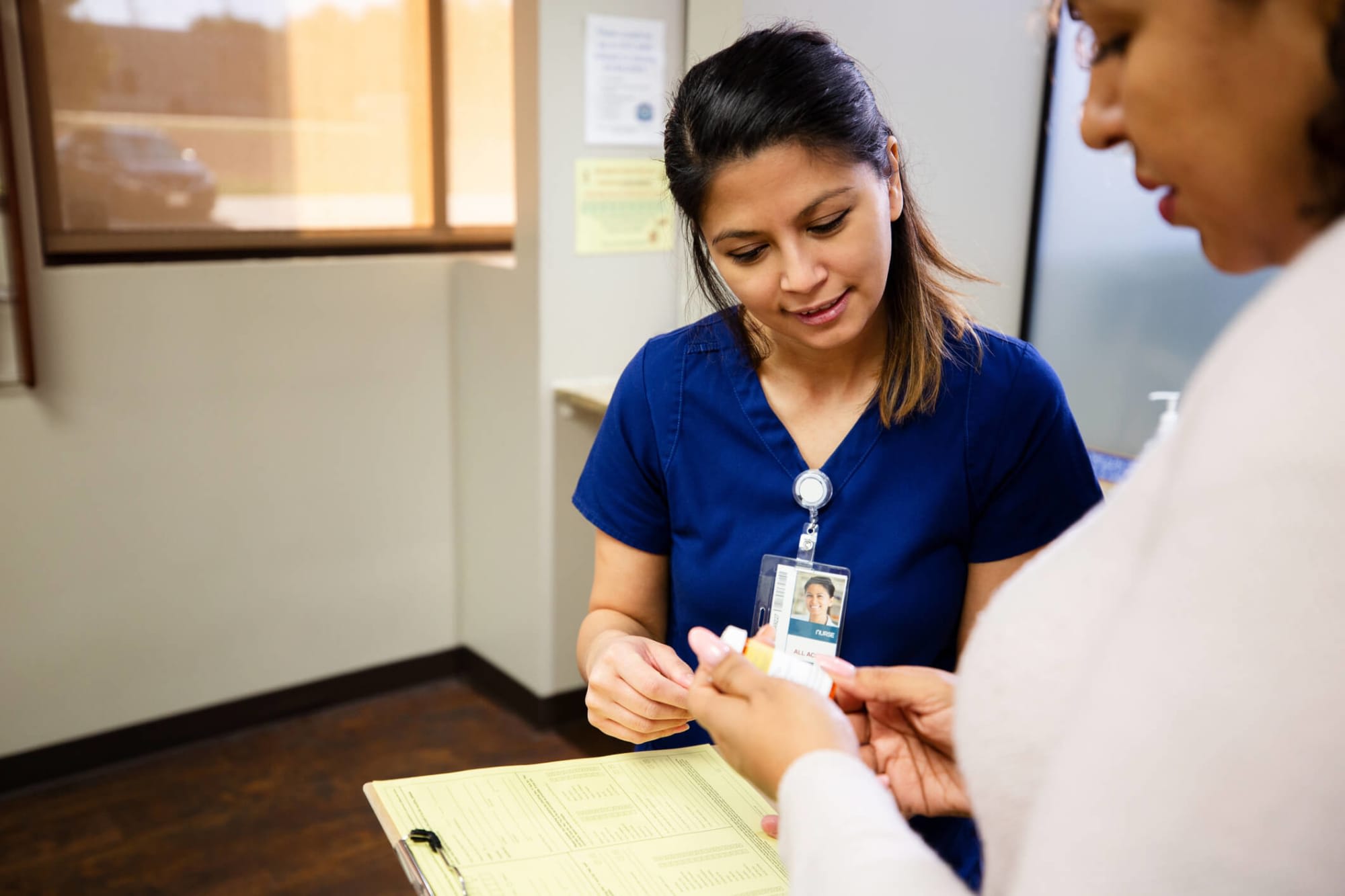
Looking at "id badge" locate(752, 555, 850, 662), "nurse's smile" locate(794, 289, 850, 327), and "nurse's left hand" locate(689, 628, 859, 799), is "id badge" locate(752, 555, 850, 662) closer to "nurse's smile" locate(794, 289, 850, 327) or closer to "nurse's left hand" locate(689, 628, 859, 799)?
"nurse's smile" locate(794, 289, 850, 327)

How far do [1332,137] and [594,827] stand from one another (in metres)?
0.85

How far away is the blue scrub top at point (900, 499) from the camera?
1239mm

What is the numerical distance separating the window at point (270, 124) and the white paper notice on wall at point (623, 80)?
542 mm

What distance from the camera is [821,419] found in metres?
1.32

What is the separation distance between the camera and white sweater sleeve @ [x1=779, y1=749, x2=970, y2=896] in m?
0.59

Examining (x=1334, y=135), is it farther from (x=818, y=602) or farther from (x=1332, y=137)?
(x=818, y=602)

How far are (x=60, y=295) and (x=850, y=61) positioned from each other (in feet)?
7.20

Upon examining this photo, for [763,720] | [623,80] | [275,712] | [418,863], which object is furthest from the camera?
[275,712]

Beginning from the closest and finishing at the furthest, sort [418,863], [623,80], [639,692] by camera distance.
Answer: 1. [418,863]
2. [639,692]
3. [623,80]

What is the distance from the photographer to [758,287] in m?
1.23

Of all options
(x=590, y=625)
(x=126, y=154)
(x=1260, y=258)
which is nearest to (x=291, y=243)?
(x=126, y=154)

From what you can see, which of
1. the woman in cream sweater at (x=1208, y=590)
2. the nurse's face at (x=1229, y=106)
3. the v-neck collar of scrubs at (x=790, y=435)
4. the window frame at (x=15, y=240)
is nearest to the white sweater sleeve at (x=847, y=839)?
the woman in cream sweater at (x=1208, y=590)

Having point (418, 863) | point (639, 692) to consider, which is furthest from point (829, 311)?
point (418, 863)

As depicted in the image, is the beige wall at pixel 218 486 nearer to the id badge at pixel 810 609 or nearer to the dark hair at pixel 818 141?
the dark hair at pixel 818 141
